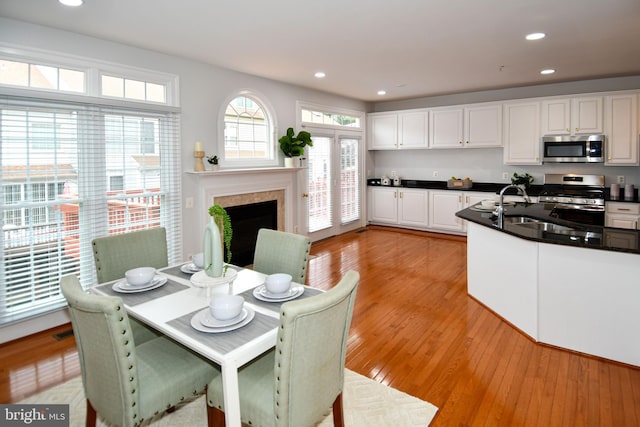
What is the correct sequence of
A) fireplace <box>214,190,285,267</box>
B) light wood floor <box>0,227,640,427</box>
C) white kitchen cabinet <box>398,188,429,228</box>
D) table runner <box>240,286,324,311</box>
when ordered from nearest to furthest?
1. table runner <box>240,286,324,311</box>
2. light wood floor <box>0,227,640,427</box>
3. fireplace <box>214,190,285,267</box>
4. white kitchen cabinet <box>398,188,429,228</box>

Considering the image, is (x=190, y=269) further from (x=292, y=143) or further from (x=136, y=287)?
(x=292, y=143)

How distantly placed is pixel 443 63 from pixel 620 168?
11.0 ft

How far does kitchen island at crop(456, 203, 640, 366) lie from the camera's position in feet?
8.90

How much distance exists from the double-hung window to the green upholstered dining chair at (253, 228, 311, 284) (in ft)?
6.25

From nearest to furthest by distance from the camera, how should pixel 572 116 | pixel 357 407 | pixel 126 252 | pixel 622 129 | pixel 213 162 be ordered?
1. pixel 357 407
2. pixel 126 252
3. pixel 213 162
4. pixel 622 129
5. pixel 572 116

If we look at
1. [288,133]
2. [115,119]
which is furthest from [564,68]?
[115,119]

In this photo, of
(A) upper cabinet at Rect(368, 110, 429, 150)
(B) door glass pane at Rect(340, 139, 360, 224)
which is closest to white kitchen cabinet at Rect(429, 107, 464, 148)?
(A) upper cabinet at Rect(368, 110, 429, 150)

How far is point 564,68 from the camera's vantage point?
199 inches

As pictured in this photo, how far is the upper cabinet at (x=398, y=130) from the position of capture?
7.34m

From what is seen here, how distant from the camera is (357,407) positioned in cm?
236

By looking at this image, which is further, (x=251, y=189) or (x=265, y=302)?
(x=251, y=189)

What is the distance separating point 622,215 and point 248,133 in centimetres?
523

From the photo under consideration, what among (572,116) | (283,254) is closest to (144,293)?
(283,254)

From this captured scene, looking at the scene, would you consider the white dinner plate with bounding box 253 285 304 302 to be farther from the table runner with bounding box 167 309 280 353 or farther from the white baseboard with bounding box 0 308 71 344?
the white baseboard with bounding box 0 308 71 344
